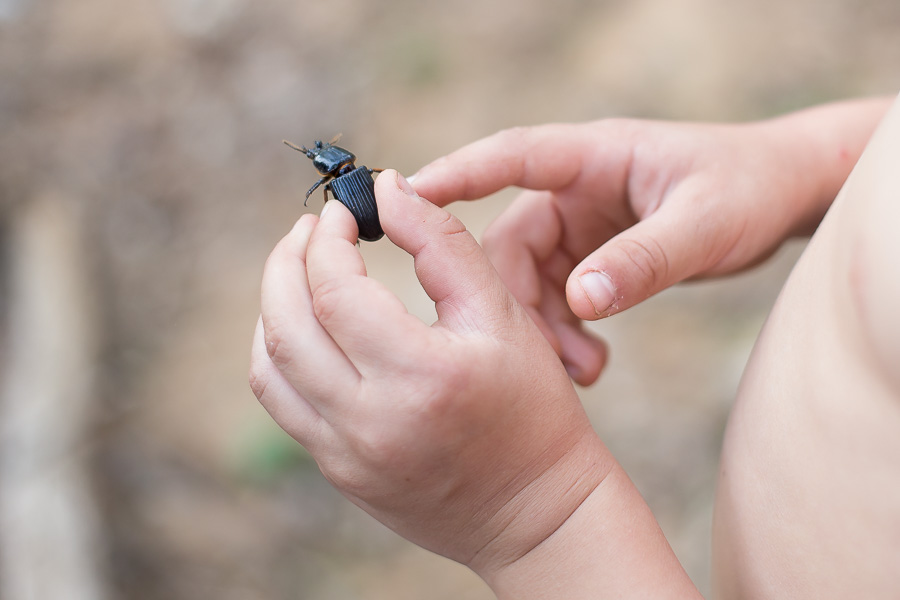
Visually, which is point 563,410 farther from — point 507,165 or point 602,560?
point 507,165

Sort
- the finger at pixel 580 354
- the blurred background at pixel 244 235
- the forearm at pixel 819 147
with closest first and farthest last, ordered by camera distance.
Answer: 1. the forearm at pixel 819 147
2. the finger at pixel 580 354
3. the blurred background at pixel 244 235

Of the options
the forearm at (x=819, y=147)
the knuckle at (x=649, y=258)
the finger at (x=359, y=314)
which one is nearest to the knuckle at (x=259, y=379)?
the finger at (x=359, y=314)

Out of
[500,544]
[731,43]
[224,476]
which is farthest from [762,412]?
[731,43]

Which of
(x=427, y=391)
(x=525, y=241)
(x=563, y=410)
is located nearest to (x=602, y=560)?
(x=563, y=410)

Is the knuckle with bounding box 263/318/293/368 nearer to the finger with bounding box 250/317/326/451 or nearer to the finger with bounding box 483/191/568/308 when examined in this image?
the finger with bounding box 250/317/326/451

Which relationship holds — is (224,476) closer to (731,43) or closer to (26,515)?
(26,515)

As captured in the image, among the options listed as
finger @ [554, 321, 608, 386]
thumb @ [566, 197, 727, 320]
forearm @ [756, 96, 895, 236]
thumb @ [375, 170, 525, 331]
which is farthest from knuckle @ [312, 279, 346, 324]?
forearm @ [756, 96, 895, 236]

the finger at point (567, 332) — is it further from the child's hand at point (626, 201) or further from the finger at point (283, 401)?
the finger at point (283, 401)
